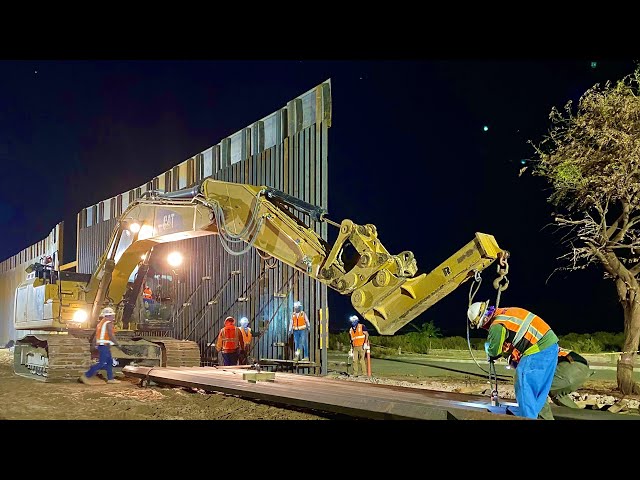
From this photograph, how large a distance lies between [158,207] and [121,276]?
230cm

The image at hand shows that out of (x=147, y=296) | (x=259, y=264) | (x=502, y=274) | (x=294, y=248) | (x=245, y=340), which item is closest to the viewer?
(x=502, y=274)

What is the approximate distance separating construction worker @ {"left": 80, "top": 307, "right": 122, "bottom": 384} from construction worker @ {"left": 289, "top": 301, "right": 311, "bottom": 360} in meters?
4.25

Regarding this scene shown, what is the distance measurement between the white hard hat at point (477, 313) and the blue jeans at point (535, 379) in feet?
2.00

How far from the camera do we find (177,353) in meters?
14.3

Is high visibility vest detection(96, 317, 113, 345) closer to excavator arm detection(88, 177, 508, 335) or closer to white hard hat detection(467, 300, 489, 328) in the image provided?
excavator arm detection(88, 177, 508, 335)

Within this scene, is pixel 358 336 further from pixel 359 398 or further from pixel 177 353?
pixel 359 398

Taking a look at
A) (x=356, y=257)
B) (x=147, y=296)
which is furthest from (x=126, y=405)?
(x=147, y=296)

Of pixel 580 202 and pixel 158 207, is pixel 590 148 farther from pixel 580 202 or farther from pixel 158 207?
pixel 158 207

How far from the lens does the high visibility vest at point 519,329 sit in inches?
278

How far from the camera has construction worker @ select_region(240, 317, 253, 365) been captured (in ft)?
52.9

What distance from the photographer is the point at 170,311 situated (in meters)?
14.8

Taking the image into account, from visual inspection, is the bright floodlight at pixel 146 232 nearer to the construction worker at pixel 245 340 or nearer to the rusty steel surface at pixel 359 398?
the rusty steel surface at pixel 359 398

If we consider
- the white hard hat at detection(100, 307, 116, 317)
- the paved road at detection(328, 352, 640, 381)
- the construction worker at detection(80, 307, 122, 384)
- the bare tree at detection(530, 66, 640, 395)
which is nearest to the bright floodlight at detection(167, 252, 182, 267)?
the white hard hat at detection(100, 307, 116, 317)

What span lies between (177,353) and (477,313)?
8.68 m
